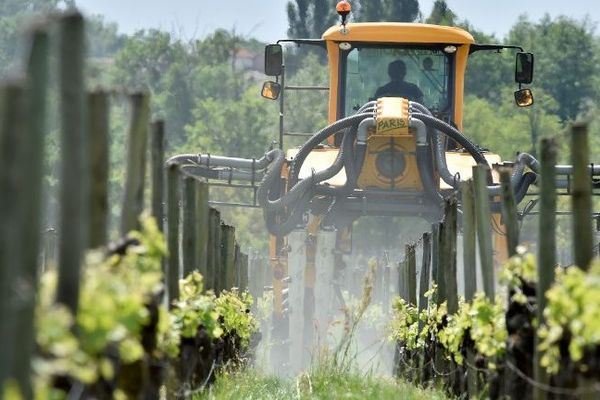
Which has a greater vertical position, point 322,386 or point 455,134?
point 455,134

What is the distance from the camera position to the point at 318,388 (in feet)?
57.8

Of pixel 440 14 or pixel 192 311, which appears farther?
A: pixel 440 14

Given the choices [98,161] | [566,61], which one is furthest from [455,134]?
[566,61]

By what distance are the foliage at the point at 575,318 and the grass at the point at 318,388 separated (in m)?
4.93

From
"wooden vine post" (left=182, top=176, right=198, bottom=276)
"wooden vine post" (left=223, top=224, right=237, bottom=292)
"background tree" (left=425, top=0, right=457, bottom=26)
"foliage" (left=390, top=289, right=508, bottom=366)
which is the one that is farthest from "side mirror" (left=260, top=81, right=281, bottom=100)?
"background tree" (left=425, top=0, right=457, bottom=26)

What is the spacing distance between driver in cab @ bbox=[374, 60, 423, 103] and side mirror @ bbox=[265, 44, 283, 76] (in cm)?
138

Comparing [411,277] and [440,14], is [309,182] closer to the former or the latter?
[411,277]

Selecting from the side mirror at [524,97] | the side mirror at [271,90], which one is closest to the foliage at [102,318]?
the side mirror at [271,90]

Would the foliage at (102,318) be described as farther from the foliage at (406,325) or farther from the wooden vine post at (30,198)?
the foliage at (406,325)

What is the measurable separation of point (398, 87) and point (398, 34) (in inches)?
26.6

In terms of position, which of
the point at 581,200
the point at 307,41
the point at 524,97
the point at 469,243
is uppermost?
the point at 307,41

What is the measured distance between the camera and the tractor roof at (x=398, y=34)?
26.0 m

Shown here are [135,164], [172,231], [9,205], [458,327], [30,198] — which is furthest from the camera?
[458,327]

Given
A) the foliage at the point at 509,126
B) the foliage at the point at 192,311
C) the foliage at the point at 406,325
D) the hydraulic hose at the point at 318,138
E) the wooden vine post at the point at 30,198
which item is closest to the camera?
the wooden vine post at the point at 30,198
